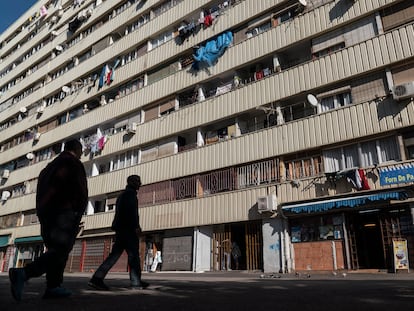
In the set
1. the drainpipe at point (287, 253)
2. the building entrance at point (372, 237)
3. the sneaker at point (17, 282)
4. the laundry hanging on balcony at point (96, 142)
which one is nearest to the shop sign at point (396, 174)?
the building entrance at point (372, 237)

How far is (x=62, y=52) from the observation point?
114 feet

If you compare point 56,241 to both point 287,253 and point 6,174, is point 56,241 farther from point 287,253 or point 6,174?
point 6,174

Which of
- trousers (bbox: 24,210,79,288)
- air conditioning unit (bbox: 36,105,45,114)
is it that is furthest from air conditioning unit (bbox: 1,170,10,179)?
trousers (bbox: 24,210,79,288)

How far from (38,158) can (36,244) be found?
303 inches

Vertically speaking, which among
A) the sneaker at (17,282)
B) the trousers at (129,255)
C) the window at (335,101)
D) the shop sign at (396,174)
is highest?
the window at (335,101)

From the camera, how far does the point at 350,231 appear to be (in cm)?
1339

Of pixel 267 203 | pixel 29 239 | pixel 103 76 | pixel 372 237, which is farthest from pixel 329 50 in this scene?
pixel 29 239

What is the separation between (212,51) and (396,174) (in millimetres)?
11773

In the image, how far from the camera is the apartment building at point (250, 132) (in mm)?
13305

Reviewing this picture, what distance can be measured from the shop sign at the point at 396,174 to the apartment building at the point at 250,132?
35mm

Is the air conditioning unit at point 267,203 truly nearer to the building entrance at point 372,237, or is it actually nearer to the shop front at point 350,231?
the shop front at point 350,231

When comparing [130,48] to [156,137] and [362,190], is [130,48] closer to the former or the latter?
[156,137]

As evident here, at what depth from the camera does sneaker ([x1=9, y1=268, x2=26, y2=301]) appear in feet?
10.6

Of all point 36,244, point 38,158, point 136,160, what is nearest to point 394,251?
point 136,160
